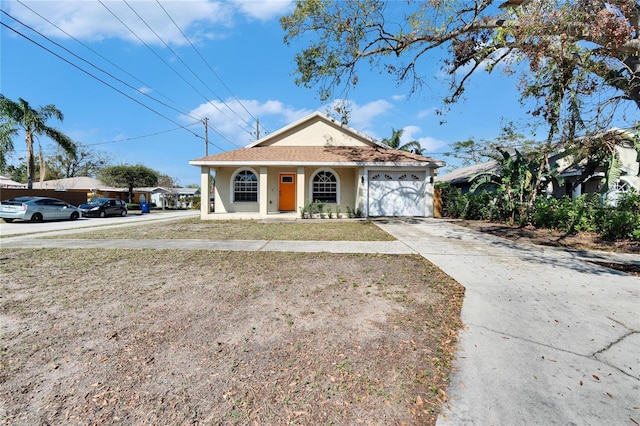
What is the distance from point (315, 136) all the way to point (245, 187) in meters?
5.09

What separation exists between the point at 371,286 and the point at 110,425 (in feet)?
11.6

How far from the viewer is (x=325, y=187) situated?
53.9 feet

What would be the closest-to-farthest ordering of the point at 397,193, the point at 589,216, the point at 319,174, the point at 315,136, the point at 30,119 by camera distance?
1. the point at 589,216
2. the point at 397,193
3. the point at 319,174
4. the point at 315,136
5. the point at 30,119

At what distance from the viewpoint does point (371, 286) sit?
4.69m

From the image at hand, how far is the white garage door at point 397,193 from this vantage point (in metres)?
15.6

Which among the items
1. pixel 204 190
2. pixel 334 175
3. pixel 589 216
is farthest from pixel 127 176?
pixel 589 216

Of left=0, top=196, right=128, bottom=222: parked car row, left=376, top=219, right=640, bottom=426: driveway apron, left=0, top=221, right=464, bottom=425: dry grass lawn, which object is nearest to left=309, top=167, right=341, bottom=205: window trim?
left=376, top=219, right=640, bottom=426: driveway apron

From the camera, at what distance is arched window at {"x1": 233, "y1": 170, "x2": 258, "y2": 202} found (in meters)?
16.4

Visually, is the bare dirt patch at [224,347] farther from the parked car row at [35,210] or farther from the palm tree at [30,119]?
the palm tree at [30,119]

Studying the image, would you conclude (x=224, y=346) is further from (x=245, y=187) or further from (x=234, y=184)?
(x=234, y=184)

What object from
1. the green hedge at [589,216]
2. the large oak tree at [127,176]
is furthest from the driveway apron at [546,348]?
the large oak tree at [127,176]

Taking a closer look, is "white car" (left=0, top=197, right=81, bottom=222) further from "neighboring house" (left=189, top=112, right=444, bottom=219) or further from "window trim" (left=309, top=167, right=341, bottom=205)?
"window trim" (left=309, top=167, right=341, bottom=205)

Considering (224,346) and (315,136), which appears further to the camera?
(315,136)

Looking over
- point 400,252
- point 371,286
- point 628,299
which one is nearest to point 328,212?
point 400,252
